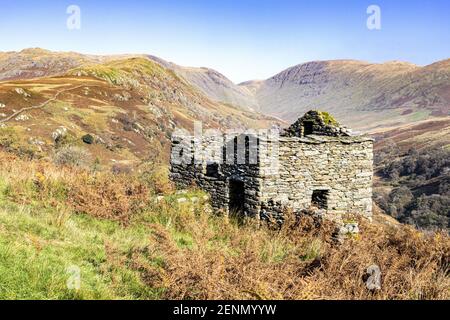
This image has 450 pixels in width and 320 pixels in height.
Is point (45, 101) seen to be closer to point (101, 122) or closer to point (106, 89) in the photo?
point (101, 122)

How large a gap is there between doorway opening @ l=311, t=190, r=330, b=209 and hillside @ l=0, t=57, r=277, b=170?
2139cm

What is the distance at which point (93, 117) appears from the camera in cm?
4303

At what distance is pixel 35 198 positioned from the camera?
927 cm

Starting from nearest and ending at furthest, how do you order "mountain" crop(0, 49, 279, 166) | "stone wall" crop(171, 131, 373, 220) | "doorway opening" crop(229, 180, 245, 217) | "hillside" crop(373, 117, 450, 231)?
1. "stone wall" crop(171, 131, 373, 220)
2. "doorway opening" crop(229, 180, 245, 217)
3. "hillside" crop(373, 117, 450, 231)
4. "mountain" crop(0, 49, 279, 166)

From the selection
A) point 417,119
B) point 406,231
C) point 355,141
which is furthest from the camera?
point 417,119

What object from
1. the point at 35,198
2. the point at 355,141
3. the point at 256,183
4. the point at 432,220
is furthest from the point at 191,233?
the point at 432,220

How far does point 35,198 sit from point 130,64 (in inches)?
3025

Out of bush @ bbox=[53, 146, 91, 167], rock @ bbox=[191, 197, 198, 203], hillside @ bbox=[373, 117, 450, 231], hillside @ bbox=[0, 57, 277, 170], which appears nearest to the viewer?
rock @ bbox=[191, 197, 198, 203]

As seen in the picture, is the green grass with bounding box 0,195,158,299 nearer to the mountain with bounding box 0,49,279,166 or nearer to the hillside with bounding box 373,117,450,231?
the hillside with bounding box 373,117,450,231

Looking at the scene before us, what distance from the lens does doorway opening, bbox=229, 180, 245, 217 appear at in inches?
451

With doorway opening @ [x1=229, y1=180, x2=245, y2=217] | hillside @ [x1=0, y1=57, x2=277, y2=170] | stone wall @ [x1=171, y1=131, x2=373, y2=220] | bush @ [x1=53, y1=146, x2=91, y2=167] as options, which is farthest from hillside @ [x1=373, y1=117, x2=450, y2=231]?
hillside @ [x1=0, y1=57, x2=277, y2=170]

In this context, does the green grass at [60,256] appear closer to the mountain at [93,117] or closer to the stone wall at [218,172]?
the stone wall at [218,172]

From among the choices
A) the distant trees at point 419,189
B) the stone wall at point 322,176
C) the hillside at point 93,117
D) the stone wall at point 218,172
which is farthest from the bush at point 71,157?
the distant trees at point 419,189

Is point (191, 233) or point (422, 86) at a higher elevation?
point (422, 86)
